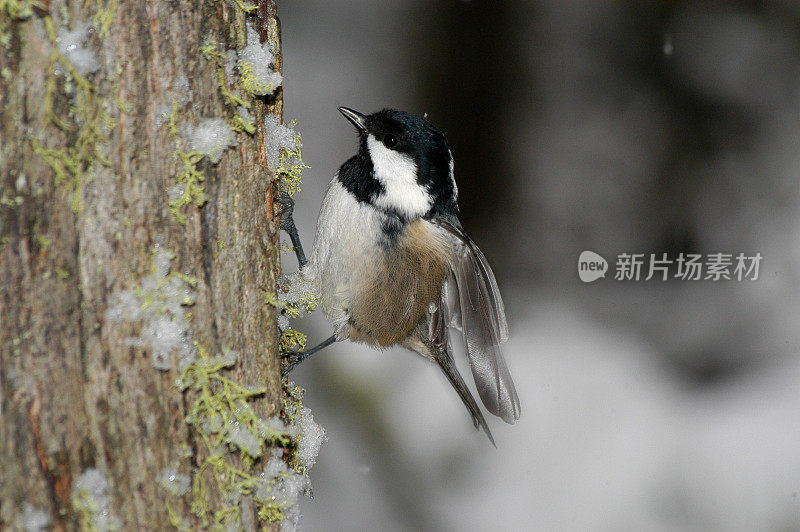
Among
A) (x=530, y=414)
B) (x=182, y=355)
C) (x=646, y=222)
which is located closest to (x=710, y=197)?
(x=646, y=222)

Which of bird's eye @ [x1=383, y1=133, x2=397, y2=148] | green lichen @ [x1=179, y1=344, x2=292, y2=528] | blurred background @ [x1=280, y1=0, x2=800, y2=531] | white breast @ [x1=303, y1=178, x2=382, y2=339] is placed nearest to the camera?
green lichen @ [x1=179, y1=344, x2=292, y2=528]

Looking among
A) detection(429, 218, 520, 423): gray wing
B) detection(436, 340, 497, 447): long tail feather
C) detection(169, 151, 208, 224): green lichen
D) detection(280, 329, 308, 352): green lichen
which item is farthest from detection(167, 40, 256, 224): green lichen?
detection(436, 340, 497, 447): long tail feather

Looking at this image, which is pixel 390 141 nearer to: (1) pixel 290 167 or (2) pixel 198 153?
(1) pixel 290 167

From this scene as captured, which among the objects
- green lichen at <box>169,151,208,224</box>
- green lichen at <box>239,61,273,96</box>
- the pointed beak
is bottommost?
green lichen at <box>169,151,208,224</box>

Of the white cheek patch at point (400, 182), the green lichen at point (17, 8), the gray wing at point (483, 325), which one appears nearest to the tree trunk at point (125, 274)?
the green lichen at point (17, 8)

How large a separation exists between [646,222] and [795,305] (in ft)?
2.81

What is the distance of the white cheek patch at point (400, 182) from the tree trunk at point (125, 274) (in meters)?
0.70

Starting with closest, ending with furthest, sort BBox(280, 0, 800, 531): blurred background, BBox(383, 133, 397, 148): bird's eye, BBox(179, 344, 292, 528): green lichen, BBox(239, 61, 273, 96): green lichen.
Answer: BBox(179, 344, 292, 528): green lichen, BBox(239, 61, 273, 96): green lichen, BBox(383, 133, 397, 148): bird's eye, BBox(280, 0, 800, 531): blurred background

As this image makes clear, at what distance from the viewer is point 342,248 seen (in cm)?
193

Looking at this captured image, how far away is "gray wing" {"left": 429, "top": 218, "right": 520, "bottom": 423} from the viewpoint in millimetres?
2012

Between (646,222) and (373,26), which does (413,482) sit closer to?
(646,222)

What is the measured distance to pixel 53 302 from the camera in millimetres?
1072

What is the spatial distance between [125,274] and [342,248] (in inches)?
→ 33.0

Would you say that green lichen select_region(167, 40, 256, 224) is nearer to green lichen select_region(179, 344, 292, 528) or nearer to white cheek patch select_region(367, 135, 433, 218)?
green lichen select_region(179, 344, 292, 528)
